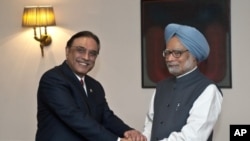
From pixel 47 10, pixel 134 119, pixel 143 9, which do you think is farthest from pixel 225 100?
pixel 47 10

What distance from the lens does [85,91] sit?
2254 millimetres

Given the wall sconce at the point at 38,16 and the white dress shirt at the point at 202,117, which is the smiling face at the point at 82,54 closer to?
the white dress shirt at the point at 202,117

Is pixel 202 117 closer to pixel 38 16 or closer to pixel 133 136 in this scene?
pixel 133 136

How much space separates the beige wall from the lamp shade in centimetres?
11

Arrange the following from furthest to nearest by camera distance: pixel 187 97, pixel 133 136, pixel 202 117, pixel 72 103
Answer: pixel 133 136 → pixel 72 103 → pixel 187 97 → pixel 202 117

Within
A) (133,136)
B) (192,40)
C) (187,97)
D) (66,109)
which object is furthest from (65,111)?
Answer: (192,40)

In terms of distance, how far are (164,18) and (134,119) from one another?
83cm

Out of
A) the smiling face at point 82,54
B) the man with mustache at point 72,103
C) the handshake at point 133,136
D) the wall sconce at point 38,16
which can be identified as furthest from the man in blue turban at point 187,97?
the wall sconce at point 38,16

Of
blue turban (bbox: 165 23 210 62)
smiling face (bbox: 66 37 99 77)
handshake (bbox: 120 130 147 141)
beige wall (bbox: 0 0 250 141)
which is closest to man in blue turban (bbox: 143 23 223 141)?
blue turban (bbox: 165 23 210 62)

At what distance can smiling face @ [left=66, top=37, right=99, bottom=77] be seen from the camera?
2176 mm

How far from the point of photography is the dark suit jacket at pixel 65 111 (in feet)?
6.78

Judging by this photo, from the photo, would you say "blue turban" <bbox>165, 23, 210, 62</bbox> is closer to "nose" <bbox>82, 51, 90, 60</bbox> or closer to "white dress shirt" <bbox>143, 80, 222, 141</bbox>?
"white dress shirt" <bbox>143, 80, 222, 141</bbox>

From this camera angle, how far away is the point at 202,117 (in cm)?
186

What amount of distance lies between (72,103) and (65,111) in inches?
2.5
